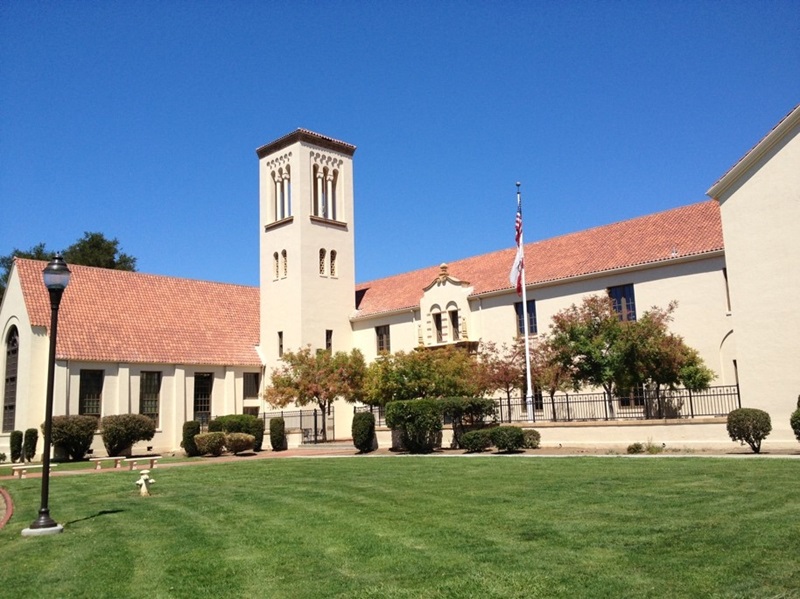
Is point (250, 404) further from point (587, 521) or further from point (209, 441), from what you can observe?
point (587, 521)

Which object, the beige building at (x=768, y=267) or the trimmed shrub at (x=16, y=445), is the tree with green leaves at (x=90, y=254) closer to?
the trimmed shrub at (x=16, y=445)

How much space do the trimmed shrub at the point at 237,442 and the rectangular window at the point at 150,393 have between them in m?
10.1

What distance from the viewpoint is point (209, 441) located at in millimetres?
32750

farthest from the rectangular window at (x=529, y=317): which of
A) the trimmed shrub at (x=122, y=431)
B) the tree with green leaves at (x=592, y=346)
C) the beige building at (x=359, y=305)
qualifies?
the trimmed shrub at (x=122, y=431)

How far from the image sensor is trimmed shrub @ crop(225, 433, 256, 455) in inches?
1303

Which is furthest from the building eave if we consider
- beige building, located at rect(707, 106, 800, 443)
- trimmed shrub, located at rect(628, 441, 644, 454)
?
trimmed shrub, located at rect(628, 441, 644, 454)

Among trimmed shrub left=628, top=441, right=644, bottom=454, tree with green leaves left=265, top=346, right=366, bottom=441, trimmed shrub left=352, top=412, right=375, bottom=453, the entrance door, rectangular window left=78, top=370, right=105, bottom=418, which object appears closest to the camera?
trimmed shrub left=628, top=441, right=644, bottom=454

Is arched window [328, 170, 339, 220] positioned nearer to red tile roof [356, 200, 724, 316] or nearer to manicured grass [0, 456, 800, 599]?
red tile roof [356, 200, 724, 316]

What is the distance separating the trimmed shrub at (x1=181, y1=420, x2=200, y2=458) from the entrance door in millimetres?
8556

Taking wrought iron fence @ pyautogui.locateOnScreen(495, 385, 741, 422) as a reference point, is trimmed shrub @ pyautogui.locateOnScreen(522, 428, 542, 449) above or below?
below

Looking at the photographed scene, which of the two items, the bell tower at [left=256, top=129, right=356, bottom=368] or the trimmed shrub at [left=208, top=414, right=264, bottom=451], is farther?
the bell tower at [left=256, top=129, right=356, bottom=368]

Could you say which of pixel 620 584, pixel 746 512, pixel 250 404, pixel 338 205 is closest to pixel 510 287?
pixel 338 205

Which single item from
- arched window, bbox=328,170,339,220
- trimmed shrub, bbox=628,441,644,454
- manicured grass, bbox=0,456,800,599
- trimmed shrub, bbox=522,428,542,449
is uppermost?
arched window, bbox=328,170,339,220

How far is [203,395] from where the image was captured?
44656 mm
